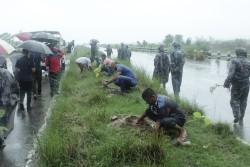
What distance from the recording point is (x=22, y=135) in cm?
777

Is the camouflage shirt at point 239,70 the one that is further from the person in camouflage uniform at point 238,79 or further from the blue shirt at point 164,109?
the blue shirt at point 164,109

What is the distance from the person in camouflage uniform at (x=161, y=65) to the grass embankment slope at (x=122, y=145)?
4.37m

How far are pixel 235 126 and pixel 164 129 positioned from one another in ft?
9.33

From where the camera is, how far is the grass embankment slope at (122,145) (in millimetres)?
5449

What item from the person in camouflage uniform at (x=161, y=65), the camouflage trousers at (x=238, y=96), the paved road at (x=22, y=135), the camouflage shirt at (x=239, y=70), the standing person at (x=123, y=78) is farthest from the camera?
the person in camouflage uniform at (x=161, y=65)

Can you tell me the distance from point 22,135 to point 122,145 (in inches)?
119

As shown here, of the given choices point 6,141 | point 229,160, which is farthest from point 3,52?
point 229,160

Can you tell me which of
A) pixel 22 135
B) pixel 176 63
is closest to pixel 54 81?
pixel 176 63

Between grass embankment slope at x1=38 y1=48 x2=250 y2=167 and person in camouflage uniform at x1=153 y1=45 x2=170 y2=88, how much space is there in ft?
14.3

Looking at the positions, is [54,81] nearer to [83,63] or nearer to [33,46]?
[33,46]

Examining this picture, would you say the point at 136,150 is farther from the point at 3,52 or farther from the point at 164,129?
the point at 3,52

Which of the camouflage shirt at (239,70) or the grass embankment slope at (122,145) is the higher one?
the camouflage shirt at (239,70)

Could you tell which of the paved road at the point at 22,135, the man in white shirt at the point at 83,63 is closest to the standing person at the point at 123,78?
the paved road at the point at 22,135

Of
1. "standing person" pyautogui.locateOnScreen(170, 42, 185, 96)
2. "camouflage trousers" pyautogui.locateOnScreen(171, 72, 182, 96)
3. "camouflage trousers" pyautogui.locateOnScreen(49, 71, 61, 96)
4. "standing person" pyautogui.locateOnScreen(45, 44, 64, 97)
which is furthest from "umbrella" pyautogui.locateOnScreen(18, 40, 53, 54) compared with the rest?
"camouflage trousers" pyautogui.locateOnScreen(171, 72, 182, 96)
